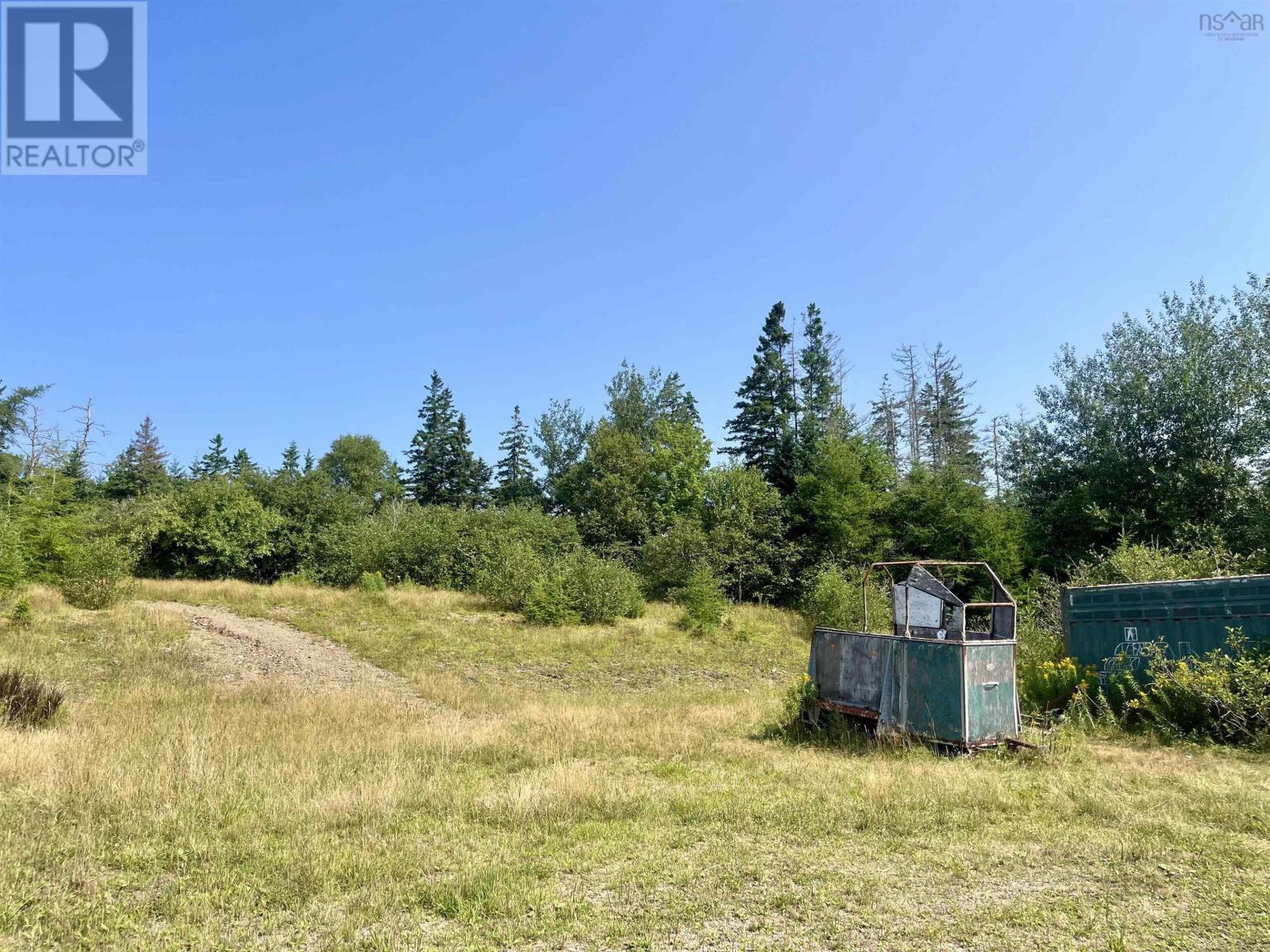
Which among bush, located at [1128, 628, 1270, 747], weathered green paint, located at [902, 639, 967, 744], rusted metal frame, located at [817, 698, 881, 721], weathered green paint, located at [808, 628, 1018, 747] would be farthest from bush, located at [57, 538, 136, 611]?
bush, located at [1128, 628, 1270, 747]

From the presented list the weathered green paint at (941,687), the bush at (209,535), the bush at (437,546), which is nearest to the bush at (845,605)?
the bush at (437,546)

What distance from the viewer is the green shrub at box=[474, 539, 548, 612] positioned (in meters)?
24.9

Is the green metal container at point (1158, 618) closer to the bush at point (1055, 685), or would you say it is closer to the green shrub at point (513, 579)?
the bush at point (1055, 685)

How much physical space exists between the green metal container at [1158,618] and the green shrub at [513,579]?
16.2 meters

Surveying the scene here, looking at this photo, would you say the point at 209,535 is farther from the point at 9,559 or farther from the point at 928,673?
the point at 928,673

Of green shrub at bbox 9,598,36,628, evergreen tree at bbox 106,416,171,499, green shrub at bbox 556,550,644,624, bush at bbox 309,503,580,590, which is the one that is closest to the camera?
green shrub at bbox 9,598,36,628

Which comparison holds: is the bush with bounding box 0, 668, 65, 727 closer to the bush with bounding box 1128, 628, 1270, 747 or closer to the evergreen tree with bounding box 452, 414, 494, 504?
the bush with bounding box 1128, 628, 1270, 747

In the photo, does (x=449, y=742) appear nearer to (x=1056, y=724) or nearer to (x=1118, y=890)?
(x=1118, y=890)

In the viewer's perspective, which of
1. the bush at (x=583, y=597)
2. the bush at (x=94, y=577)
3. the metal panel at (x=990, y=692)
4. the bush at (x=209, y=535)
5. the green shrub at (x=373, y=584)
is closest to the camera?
the metal panel at (x=990, y=692)

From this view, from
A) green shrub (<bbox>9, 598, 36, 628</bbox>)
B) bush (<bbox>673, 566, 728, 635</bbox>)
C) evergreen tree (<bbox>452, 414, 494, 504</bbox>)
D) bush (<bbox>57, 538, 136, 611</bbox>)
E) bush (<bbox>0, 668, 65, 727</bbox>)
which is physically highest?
evergreen tree (<bbox>452, 414, 494, 504</bbox>)

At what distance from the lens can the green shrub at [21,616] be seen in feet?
50.2

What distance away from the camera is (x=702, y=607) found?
961 inches

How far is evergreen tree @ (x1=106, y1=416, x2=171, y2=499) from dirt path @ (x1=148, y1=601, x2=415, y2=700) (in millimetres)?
35478

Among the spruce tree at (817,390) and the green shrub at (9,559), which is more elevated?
the spruce tree at (817,390)
